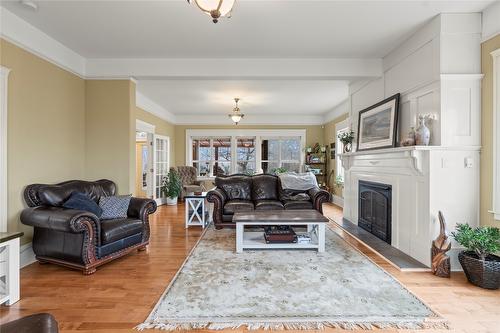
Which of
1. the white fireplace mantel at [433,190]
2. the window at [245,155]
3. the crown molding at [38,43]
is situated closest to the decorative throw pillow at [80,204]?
the crown molding at [38,43]

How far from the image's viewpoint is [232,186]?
5.32 m

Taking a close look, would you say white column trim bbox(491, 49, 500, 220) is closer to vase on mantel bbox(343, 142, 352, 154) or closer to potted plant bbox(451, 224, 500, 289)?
potted plant bbox(451, 224, 500, 289)

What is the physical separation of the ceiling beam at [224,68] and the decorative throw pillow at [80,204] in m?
2.04

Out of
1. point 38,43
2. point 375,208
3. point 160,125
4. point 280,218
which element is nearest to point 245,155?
point 160,125

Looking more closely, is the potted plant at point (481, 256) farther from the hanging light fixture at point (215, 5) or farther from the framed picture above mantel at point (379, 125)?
the hanging light fixture at point (215, 5)

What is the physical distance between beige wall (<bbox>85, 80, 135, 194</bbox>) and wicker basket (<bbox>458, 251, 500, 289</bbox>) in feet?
14.8

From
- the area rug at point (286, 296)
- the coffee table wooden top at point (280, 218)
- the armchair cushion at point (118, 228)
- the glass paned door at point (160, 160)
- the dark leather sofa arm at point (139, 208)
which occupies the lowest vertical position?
the area rug at point (286, 296)

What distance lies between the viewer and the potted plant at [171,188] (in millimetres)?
7633

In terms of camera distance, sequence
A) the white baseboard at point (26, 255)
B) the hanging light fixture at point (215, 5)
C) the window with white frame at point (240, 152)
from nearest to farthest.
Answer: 1. the hanging light fixture at point (215, 5)
2. the white baseboard at point (26, 255)
3. the window with white frame at point (240, 152)

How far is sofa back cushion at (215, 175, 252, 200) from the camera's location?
527 centimetres

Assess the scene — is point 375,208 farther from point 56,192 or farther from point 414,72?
point 56,192

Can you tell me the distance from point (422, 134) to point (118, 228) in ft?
12.0

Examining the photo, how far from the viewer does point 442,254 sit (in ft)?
9.37

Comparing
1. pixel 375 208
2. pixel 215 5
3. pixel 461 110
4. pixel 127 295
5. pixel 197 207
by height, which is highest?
pixel 215 5
